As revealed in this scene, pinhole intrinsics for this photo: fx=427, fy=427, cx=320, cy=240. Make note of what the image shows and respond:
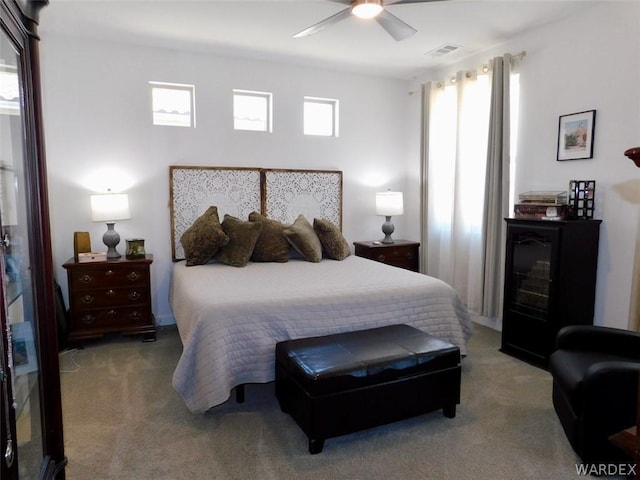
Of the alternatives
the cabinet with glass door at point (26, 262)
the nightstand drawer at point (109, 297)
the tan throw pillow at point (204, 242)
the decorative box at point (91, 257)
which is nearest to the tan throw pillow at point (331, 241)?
the tan throw pillow at point (204, 242)

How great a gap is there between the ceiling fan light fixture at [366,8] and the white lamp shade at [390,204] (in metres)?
2.45

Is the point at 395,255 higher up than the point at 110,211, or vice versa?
the point at 110,211

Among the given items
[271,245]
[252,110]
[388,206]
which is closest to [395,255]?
[388,206]

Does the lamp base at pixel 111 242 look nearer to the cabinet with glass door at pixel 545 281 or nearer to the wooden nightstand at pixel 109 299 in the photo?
the wooden nightstand at pixel 109 299

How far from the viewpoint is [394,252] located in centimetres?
493

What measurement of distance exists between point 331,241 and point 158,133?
6.71 ft

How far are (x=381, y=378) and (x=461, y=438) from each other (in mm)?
577

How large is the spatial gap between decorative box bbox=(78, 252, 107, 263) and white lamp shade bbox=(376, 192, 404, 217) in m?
2.94

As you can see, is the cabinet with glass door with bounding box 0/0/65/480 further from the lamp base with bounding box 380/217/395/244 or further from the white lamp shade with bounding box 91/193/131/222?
the lamp base with bounding box 380/217/395/244

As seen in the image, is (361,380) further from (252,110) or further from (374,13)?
(252,110)

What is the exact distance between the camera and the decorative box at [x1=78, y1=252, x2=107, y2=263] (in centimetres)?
372

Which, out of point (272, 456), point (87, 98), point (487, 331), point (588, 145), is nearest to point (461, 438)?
point (272, 456)

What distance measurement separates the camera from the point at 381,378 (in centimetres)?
229

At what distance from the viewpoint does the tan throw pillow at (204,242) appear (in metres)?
3.92
